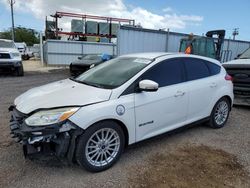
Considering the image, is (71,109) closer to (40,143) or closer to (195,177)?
(40,143)

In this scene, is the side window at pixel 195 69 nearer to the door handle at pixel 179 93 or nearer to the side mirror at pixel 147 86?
the door handle at pixel 179 93

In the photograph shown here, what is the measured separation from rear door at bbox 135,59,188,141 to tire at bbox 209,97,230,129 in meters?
1.00

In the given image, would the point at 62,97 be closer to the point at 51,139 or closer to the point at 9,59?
the point at 51,139

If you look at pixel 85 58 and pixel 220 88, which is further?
pixel 85 58

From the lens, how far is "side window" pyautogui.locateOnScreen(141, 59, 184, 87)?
3.54 meters

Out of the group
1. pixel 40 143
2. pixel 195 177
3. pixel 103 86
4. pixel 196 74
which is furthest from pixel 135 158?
pixel 196 74

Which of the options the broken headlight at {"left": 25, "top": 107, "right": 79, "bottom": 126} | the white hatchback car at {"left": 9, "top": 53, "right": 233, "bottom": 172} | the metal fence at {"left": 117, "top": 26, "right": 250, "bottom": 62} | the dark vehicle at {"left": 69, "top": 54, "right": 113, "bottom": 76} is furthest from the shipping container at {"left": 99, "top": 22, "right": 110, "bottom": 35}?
the broken headlight at {"left": 25, "top": 107, "right": 79, "bottom": 126}

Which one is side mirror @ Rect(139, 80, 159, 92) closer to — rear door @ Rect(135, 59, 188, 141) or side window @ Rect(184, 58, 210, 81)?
rear door @ Rect(135, 59, 188, 141)

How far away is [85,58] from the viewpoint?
13336 millimetres

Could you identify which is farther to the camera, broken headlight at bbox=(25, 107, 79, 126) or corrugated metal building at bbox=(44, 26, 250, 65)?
corrugated metal building at bbox=(44, 26, 250, 65)

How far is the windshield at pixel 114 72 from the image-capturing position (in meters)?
3.40

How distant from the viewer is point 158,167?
3.21 m

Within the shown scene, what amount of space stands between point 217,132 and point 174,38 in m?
10.2

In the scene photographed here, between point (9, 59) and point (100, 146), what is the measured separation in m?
10.6
